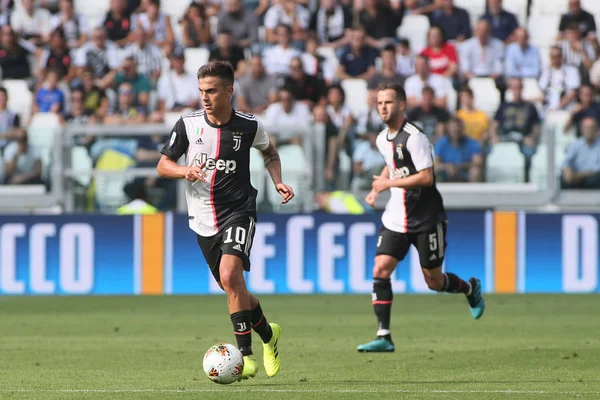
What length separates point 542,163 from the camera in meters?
15.7

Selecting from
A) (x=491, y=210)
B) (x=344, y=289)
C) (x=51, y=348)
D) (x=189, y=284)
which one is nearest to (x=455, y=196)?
(x=491, y=210)

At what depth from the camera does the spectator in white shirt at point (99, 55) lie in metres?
19.4

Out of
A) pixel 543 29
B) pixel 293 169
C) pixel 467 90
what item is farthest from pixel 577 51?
pixel 293 169

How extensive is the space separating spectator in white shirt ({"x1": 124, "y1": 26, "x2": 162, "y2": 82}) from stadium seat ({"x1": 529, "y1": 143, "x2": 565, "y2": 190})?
674 cm

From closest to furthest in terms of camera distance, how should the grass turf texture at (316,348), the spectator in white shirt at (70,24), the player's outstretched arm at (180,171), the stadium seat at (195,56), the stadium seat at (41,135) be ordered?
the player's outstretched arm at (180,171), the grass turf texture at (316,348), the stadium seat at (41,135), the stadium seat at (195,56), the spectator in white shirt at (70,24)

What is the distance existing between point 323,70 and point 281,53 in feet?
2.44

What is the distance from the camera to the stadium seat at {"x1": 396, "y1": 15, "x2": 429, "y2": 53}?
19922mm

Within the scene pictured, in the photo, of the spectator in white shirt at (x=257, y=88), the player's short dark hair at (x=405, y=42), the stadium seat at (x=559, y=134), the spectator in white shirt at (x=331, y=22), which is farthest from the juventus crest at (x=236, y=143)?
the spectator in white shirt at (x=331, y=22)

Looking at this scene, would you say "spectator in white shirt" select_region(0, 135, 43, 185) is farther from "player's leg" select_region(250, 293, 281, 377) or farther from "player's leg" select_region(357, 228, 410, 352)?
"player's leg" select_region(250, 293, 281, 377)

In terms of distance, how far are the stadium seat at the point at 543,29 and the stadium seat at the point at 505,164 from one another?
4.92 metres

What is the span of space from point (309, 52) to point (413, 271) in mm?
4747

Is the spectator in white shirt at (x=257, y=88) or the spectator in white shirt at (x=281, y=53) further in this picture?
the spectator in white shirt at (x=281, y=53)

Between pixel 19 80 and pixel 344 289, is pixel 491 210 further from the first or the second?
pixel 19 80

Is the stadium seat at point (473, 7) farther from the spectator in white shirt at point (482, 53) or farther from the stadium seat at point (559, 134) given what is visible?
the stadium seat at point (559, 134)
